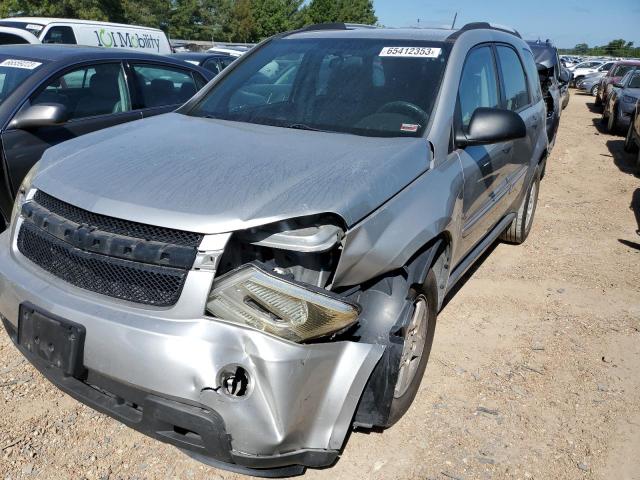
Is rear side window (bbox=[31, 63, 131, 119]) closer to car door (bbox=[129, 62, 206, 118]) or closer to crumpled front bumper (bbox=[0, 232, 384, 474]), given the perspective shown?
car door (bbox=[129, 62, 206, 118])

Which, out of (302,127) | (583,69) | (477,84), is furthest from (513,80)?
(583,69)

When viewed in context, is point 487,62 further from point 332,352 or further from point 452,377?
point 332,352

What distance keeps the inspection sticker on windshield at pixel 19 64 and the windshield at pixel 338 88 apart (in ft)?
6.33

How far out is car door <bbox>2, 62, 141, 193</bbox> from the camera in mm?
4031

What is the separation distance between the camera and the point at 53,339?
2121 millimetres

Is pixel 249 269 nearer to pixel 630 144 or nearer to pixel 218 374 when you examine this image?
pixel 218 374

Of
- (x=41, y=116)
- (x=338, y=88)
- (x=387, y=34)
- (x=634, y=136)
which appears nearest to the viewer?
(x=338, y=88)

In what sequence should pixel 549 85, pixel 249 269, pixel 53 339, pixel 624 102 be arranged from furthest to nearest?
pixel 624 102 → pixel 549 85 → pixel 53 339 → pixel 249 269

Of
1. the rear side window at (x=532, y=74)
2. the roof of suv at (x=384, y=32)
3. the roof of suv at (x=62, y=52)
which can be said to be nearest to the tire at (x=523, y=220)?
the rear side window at (x=532, y=74)

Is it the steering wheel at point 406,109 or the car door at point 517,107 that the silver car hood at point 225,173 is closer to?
the steering wheel at point 406,109

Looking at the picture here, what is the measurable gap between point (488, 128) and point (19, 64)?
12.7 ft

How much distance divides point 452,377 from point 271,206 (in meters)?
1.81

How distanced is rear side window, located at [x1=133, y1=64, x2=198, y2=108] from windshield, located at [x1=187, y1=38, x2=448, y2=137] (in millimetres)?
1834

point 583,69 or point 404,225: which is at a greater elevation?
point 404,225
